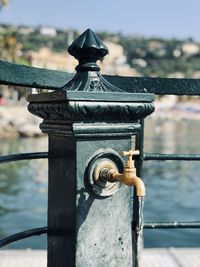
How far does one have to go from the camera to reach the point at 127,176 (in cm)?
166

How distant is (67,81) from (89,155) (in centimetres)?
67

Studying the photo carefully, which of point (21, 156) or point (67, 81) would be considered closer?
point (21, 156)

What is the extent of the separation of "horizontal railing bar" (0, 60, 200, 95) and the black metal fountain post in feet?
0.63

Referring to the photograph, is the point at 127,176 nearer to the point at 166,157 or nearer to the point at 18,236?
the point at 18,236

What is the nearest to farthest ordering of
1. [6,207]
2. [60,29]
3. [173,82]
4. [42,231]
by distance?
[42,231] < [173,82] < [6,207] < [60,29]

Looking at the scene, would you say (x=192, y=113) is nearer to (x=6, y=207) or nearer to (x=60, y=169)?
(x=6, y=207)

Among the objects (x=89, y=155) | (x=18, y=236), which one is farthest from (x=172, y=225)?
(x=89, y=155)

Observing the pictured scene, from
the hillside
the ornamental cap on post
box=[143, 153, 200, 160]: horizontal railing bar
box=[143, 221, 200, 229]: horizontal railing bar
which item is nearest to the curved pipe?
the ornamental cap on post

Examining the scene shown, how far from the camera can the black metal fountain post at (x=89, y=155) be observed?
1676 mm

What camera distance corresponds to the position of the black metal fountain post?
168cm

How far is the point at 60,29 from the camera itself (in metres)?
87.3

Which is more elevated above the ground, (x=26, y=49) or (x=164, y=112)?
(x=26, y=49)

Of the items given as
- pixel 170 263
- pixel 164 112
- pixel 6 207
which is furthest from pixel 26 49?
pixel 170 263

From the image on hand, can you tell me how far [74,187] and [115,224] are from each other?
0.20 m
